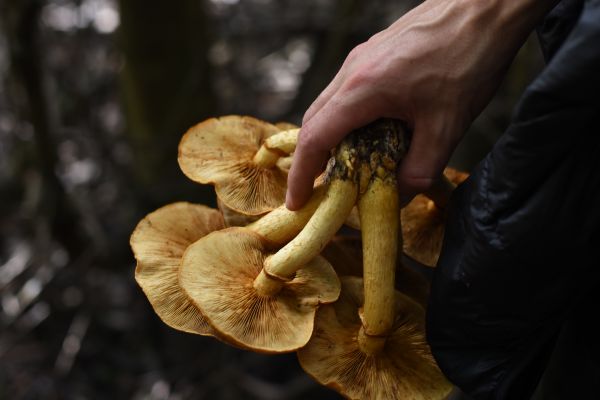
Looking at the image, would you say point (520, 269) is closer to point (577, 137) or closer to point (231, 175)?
point (577, 137)

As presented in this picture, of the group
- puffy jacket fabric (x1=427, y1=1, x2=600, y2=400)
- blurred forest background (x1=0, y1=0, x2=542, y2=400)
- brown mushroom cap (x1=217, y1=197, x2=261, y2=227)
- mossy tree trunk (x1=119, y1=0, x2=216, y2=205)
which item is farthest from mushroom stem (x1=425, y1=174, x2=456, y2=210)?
mossy tree trunk (x1=119, y1=0, x2=216, y2=205)

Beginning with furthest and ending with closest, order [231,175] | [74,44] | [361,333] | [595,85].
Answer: [74,44] < [231,175] < [361,333] < [595,85]

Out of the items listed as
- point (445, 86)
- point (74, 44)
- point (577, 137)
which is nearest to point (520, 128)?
point (577, 137)

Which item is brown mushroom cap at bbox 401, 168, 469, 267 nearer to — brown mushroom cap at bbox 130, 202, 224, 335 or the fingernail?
the fingernail

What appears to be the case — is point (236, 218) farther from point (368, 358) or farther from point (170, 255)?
point (368, 358)

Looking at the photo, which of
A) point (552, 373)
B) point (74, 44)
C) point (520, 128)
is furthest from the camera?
point (74, 44)

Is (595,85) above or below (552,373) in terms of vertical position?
above
